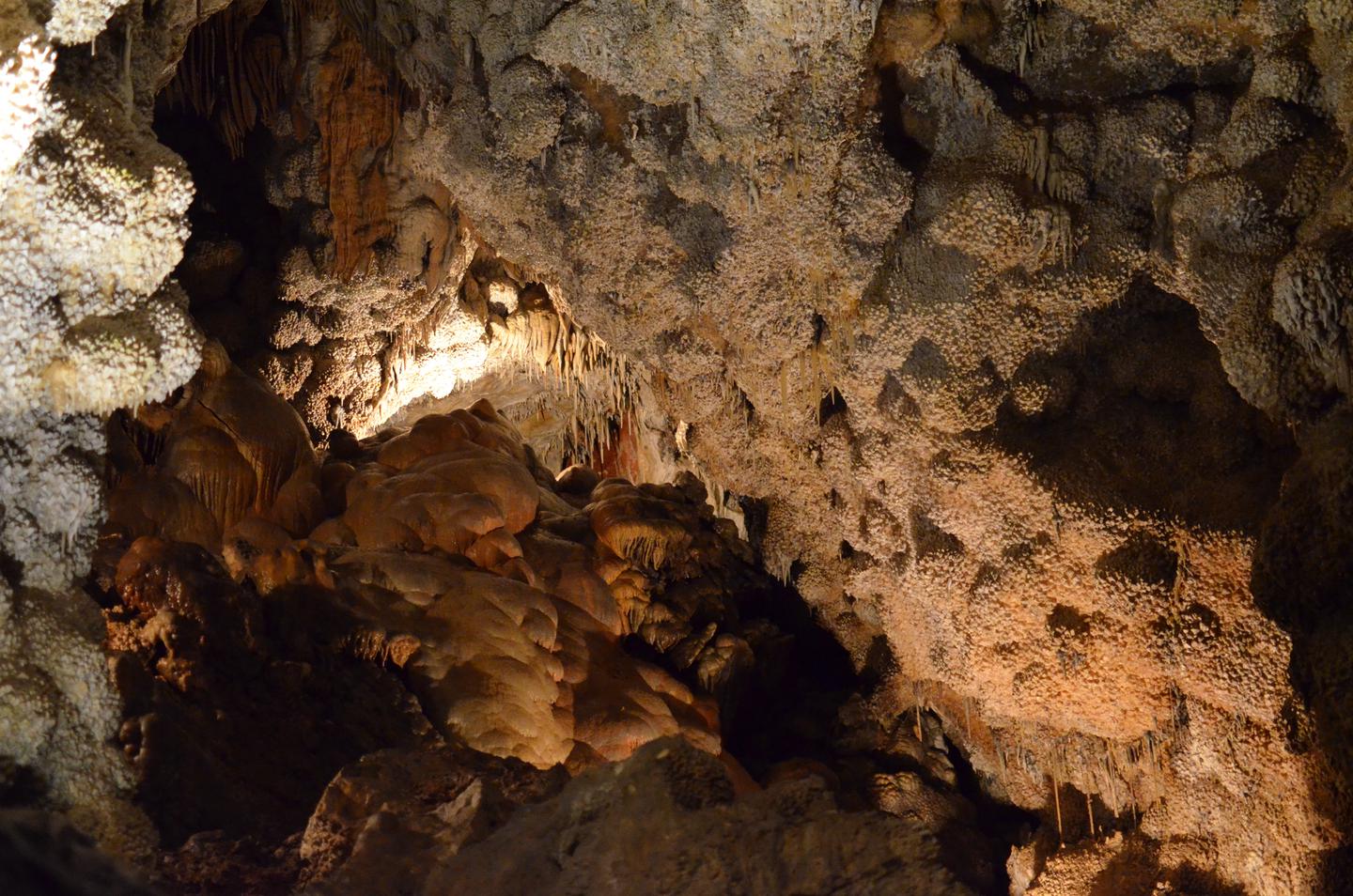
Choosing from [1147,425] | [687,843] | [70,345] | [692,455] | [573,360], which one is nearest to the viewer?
[687,843]

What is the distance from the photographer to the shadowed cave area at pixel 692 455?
403 cm

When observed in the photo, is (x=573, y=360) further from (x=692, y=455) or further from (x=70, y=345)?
(x=70, y=345)

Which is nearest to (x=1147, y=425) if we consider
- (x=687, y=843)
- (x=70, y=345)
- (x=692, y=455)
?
(x=692, y=455)

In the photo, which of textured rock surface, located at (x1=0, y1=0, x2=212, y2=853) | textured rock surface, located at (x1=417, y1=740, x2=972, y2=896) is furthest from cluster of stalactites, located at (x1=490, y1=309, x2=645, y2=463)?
textured rock surface, located at (x1=417, y1=740, x2=972, y2=896)

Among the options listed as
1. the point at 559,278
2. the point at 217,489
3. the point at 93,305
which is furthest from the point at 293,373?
the point at 93,305

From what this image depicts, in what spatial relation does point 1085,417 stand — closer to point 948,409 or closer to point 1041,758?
point 948,409

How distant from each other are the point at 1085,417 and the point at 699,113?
2.41 m

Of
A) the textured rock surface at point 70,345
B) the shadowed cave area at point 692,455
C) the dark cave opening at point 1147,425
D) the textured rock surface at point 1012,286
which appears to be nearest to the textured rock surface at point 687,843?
the shadowed cave area at point 692,455

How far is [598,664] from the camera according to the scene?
6980 millimetres

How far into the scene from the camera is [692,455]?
831 cm

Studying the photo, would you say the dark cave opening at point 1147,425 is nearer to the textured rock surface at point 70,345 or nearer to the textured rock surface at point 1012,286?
the textured rock surface at point 1012,286

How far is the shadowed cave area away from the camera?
403 centimetres

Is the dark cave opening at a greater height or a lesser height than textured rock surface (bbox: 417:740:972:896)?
greater

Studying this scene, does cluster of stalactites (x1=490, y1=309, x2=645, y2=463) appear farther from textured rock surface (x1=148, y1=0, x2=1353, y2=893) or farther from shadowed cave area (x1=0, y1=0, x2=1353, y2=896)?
textured rock surface (x1=148, y1=0, x2=1353, y2=893)
